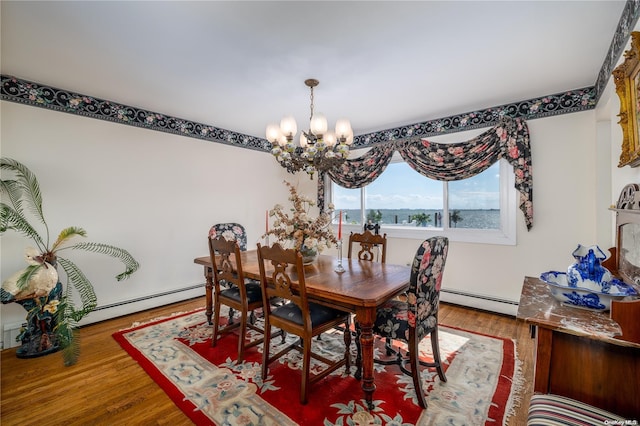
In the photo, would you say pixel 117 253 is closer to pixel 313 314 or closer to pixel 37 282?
pixel 37 282

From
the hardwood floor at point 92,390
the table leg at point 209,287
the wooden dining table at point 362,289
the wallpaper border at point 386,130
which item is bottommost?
the hardwood floor at point 92,390

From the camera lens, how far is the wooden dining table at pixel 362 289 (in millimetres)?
1692

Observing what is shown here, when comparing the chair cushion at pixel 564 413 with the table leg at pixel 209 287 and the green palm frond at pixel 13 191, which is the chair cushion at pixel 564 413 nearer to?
the table leg at pixel 209 287

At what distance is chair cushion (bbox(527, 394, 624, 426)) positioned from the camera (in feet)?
3.29

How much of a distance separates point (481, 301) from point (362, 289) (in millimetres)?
2368

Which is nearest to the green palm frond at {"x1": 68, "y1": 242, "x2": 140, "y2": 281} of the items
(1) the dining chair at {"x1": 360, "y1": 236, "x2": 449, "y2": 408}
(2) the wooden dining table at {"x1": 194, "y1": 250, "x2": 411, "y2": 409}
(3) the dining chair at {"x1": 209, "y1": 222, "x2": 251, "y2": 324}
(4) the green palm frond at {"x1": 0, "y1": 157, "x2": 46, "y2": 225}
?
(4) the green palm frond at {"x1": 0, "y1": 157, "x2": 46, "y2": 225}

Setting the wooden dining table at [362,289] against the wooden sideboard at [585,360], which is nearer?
the wooden sideboard at [585,360]

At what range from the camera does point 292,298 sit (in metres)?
1.88

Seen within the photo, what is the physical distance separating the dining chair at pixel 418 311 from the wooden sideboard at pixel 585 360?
1.80ft

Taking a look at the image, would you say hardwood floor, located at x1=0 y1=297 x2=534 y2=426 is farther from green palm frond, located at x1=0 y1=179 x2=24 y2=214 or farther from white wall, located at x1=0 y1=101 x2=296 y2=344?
green palm frond, located at x1=0 y1=179 x2=24 y2=214

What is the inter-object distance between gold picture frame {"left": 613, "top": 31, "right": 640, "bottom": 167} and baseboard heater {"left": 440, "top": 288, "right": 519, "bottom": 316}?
2.10 meters

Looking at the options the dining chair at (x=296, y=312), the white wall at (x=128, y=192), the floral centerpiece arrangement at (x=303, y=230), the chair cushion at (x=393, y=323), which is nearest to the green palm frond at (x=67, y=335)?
the white wall at (x=128, y=192)

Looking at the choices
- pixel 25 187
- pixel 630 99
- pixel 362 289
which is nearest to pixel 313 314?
pixel 362 289

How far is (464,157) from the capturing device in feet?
11.1
